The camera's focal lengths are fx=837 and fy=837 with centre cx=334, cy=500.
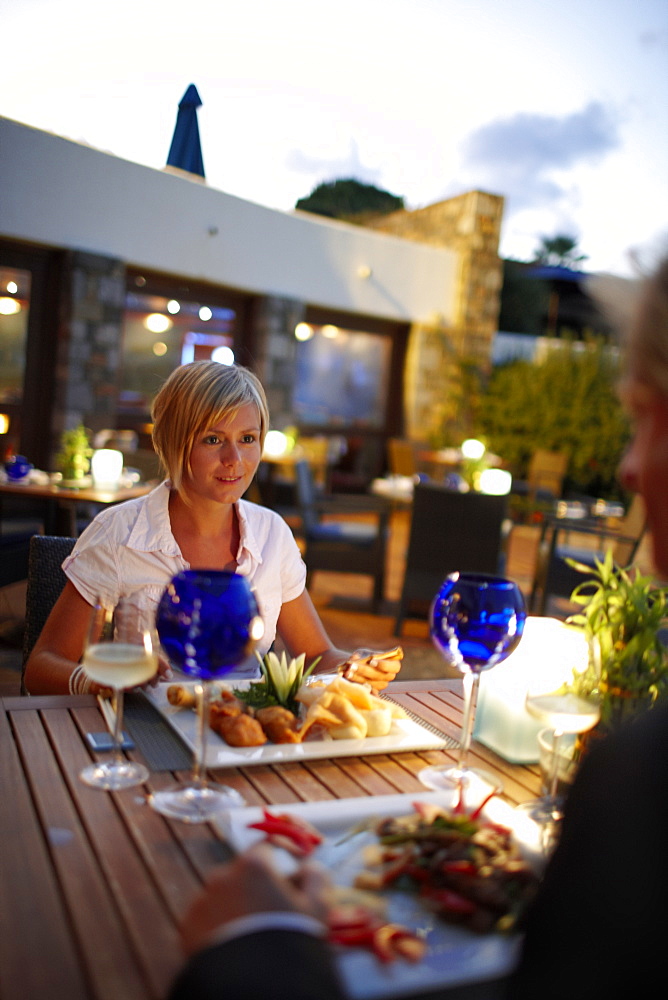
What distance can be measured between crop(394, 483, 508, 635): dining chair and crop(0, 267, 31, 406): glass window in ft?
14.7

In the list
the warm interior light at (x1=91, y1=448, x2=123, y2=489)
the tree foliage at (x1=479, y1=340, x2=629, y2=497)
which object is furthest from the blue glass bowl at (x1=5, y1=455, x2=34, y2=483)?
the tree foliage at (x1=479, y1=340, x2=629, y2=497)

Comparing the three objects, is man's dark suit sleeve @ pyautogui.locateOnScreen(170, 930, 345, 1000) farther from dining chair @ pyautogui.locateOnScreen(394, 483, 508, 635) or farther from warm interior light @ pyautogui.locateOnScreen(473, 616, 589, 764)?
dining chair @ pyautogui.locateOnScreen(394, 483, 508, 635)

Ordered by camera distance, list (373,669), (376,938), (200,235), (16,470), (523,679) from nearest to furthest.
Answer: (376,938), (523,679), (373,669), (16,470), (200,235)

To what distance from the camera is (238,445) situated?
5.99 feet

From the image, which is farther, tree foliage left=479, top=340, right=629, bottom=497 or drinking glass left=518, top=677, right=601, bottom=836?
tree foliage left=479, top=340, right=629, bottom=497

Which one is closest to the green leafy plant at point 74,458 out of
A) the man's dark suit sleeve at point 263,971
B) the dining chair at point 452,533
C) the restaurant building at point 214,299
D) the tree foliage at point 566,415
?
the dining chair at point 452,533

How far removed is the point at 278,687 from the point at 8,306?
716cm

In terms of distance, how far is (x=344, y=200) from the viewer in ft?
52.1

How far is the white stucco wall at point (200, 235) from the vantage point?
712cm

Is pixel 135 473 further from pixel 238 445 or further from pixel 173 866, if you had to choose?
pixel 173 866

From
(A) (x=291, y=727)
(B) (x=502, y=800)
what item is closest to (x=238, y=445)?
(A) (x=291, y=727)

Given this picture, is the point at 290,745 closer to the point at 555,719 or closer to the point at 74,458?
the point at 555,719

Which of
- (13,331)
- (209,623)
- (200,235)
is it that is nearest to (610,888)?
(209,623)

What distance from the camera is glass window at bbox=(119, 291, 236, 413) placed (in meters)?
8.55
